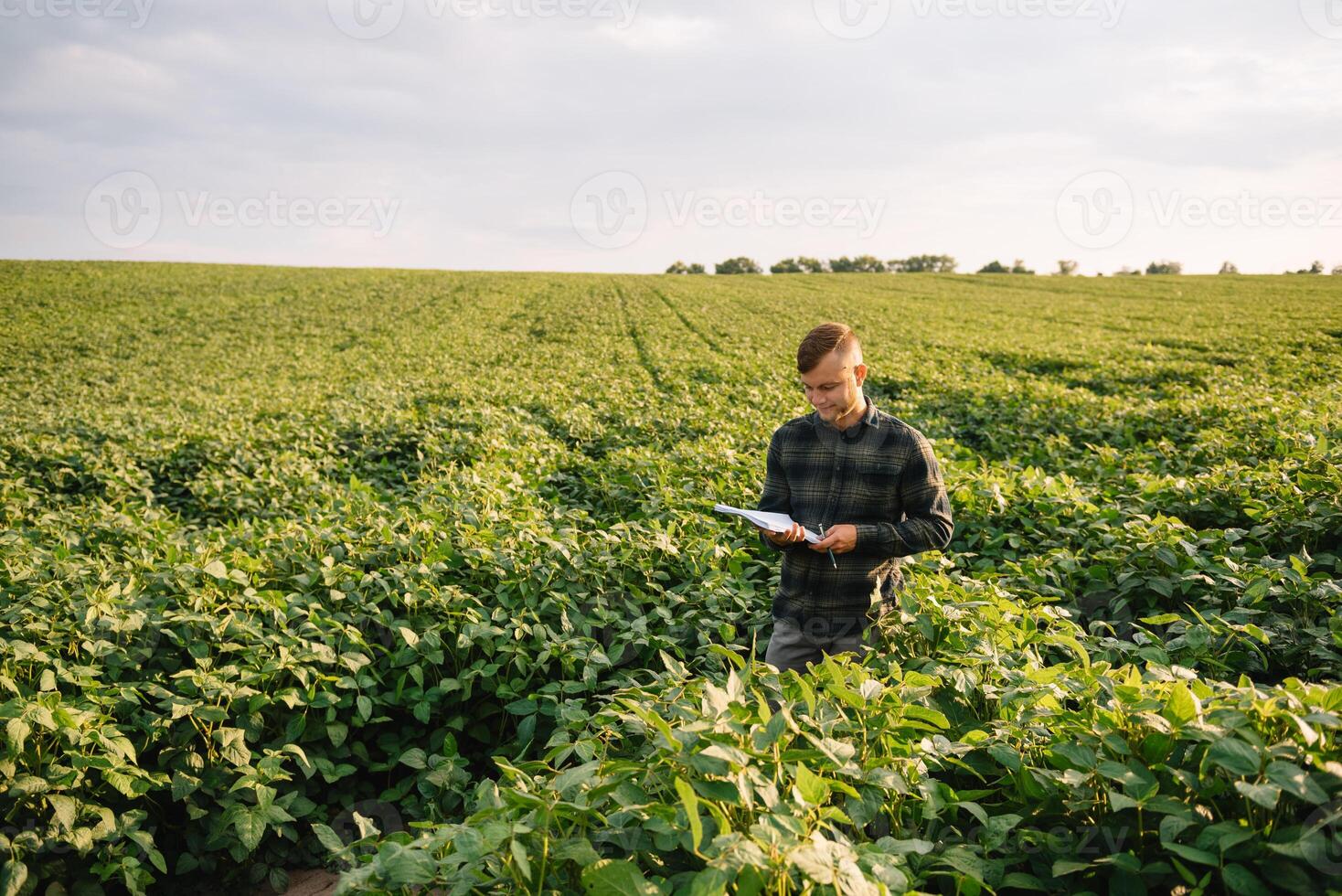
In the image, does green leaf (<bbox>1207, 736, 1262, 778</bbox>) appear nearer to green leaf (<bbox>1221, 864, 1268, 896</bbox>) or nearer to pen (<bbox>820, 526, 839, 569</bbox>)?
green leaf (<bbox>1221, 864, 1268, 896</bbox>)

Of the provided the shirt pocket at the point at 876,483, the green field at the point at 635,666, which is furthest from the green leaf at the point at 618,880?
the shirt pocket at the point at 876,483

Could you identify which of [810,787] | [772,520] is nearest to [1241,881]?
[810,787]

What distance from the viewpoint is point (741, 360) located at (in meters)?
18.4

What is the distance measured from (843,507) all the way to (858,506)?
0.07 m

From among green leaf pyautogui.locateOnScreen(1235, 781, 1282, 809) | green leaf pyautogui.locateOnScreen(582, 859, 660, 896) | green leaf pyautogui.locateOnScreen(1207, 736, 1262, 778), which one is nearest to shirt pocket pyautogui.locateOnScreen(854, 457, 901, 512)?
green leaf pyautogui.locateOnScreen(1207, 736, 1262, 778)

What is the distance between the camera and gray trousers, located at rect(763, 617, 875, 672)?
3.26 metres

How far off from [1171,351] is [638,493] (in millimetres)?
19307

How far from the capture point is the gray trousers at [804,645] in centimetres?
326

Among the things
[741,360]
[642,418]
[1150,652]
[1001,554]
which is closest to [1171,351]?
[741,360]

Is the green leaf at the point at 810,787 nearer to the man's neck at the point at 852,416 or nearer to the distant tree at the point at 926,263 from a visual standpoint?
the man's neck at the point at 852,416

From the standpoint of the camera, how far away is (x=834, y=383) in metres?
2.98

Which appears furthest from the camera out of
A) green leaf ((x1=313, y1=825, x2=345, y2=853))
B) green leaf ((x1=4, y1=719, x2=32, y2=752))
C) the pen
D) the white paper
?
the pen

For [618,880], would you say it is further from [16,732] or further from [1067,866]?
[16,732]

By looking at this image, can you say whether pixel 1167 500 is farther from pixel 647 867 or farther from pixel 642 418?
pixel 642 418
